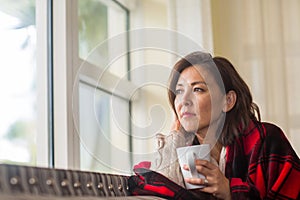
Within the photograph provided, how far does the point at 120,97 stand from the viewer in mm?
1138

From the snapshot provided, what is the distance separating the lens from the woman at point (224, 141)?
1101 mm

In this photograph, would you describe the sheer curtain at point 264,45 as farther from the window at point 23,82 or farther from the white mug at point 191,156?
the white mug at point 191,156

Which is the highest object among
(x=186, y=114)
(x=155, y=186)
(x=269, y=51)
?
(x=269, y=51)

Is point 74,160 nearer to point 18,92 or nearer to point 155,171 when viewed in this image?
point 18,92

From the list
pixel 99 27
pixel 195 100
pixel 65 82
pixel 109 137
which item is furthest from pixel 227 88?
pixel 99 27

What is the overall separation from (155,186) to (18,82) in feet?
1.44

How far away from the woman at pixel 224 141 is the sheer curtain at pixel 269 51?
0.85 m

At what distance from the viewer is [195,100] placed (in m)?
1.11

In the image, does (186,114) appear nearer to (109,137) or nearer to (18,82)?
(109,137)

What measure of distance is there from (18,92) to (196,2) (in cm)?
91

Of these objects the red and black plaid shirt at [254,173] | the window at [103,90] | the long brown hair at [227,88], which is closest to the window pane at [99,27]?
the window at [103,90]

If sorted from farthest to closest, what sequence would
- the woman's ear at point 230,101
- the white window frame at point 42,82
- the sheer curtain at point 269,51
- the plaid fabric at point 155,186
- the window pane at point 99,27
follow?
1. the sheer curtain at point 269,51
2. the window pane at point 99,27
3. the white window frame at point 42,82
4. the woman's ear at point 230,101
5. the plaid fabric at point 155,186

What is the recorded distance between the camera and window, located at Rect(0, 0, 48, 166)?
126 cm

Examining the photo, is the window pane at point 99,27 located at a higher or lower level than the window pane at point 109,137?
higher
